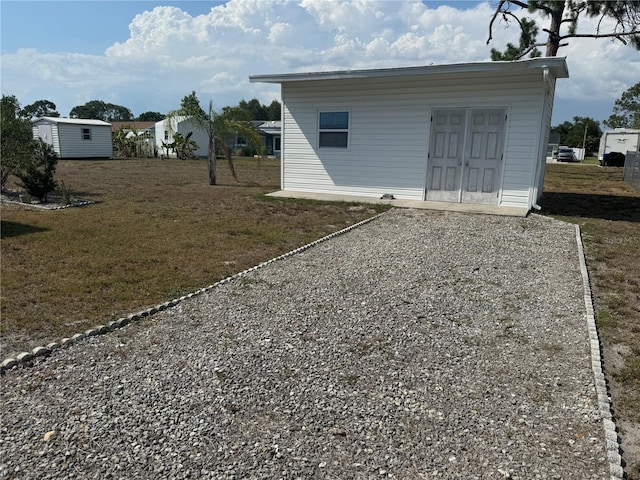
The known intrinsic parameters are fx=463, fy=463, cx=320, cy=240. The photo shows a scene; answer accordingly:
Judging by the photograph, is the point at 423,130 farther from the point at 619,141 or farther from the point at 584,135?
the point at 584,135

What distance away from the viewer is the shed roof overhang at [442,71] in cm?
876

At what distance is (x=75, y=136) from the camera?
93.9ft

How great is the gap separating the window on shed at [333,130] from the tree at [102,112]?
82.0 metres

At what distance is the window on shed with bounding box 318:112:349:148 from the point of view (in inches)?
457

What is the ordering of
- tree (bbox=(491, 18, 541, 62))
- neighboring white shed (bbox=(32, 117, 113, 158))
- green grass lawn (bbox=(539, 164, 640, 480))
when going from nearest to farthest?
green grass lawn (bbox=(539, 164, 640, 480))
tree (bbox=(491, 18, 541, 62))
neighboring white shed (bbox=(32, 117, 113, 158))

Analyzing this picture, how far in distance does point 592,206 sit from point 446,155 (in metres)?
4.36

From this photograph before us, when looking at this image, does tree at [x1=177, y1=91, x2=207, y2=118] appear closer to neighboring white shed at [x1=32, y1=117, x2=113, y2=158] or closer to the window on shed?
the window on shed

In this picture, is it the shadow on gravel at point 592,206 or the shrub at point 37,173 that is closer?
the shadow on gravel at point 592,206

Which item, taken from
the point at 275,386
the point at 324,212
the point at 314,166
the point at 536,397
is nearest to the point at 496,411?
the point at 536,397

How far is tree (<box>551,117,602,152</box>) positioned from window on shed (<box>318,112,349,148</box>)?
57.5 m

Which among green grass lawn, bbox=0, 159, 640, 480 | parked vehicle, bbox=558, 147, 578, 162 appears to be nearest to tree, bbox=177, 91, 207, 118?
green grass lawn, bbox=0, 159, 640, 480

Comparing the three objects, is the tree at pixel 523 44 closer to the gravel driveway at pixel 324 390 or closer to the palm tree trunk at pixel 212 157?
the palm tree trunk at pixel 212 157

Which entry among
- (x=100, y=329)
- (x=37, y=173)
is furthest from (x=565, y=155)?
(x=100, y=329)

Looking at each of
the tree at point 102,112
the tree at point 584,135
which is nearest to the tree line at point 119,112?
the tree at point 102,112
